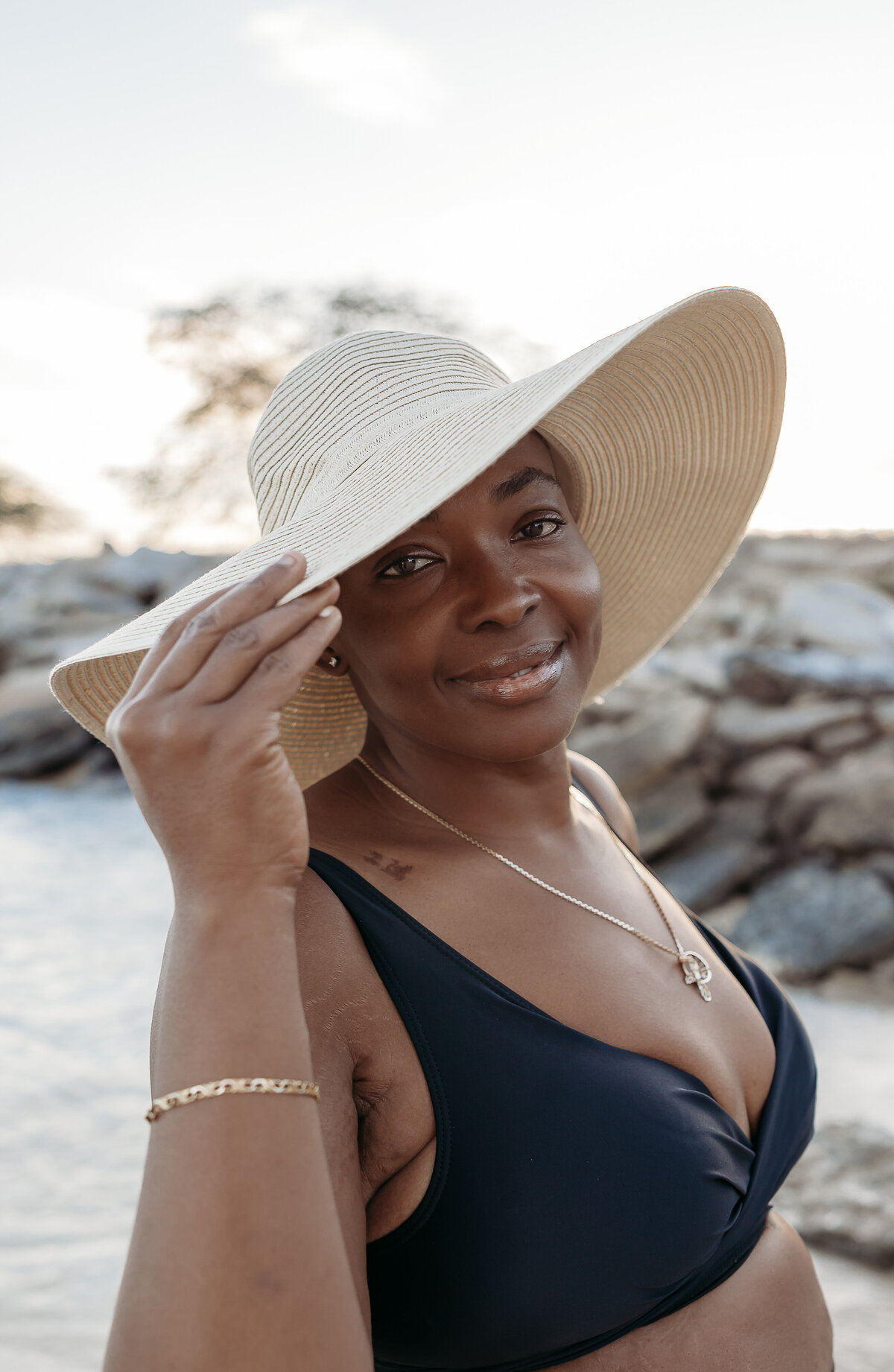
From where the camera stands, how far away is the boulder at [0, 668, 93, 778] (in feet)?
32.6

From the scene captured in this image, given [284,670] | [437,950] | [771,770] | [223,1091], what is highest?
[284,670]

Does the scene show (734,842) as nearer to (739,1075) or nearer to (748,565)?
(748,565)

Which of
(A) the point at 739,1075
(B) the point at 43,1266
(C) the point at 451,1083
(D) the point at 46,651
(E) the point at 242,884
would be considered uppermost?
(E) the point at 242,884

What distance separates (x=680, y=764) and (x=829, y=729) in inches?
37.2

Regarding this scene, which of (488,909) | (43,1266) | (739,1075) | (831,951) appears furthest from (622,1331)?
(831,951)

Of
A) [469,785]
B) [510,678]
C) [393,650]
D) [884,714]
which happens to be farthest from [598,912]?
[884,714]

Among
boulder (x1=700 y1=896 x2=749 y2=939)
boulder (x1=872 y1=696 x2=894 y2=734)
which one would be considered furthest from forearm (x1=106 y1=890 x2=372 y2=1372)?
boulder (x1=872 y1=696 x2=894 y2=734)

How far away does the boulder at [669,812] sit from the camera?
20.0 feet

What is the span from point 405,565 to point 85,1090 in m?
3.90

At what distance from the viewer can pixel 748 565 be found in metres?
9.48

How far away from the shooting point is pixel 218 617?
998 millimetres

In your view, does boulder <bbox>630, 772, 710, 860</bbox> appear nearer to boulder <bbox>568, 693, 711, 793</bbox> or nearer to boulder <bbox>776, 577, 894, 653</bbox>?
boulder <bbox>568, 693, 711, 793</bbox>

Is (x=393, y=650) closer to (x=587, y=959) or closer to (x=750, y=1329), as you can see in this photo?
(x=587, y=959)

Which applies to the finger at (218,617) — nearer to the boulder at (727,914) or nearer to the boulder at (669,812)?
the boulder at (727,914)
